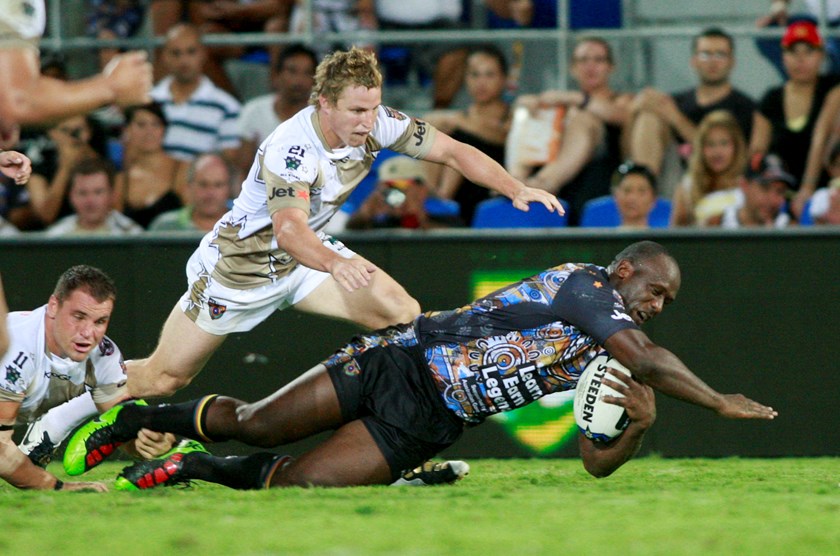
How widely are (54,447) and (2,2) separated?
103 inches

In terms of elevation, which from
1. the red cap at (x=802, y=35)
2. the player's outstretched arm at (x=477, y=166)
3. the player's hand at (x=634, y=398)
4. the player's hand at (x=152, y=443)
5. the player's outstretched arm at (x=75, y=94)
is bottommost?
the player's hand at (x=152, y=443)

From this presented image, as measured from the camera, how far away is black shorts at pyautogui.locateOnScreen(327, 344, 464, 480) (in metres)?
5.98

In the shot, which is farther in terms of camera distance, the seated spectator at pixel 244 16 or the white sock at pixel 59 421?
the seated spectator at pixel 244 16

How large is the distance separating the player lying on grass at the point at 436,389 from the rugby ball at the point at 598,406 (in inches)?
2.1

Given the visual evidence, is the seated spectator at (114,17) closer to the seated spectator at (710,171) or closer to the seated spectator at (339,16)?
the seated spectator at (339,16)

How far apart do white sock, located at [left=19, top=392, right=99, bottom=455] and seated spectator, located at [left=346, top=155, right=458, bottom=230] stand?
265 centimetres

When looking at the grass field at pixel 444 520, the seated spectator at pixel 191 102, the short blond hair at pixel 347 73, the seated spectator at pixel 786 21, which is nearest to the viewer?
the grass field at pixel 444 520

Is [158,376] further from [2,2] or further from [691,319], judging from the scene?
[691,319]

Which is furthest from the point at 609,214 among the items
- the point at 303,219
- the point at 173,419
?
the point at 173,419

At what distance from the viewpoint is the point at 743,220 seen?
9.21 metres

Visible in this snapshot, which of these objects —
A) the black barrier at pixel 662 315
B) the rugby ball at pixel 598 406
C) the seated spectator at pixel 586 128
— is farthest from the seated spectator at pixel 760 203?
the rugby ball at pixel 598 406

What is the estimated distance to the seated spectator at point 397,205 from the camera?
902 centimetres

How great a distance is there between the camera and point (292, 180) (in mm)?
6328

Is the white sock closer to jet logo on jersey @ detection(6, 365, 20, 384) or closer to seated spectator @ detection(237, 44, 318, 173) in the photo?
jet logo on jersey @ detection(6, 365, 20, 384)
